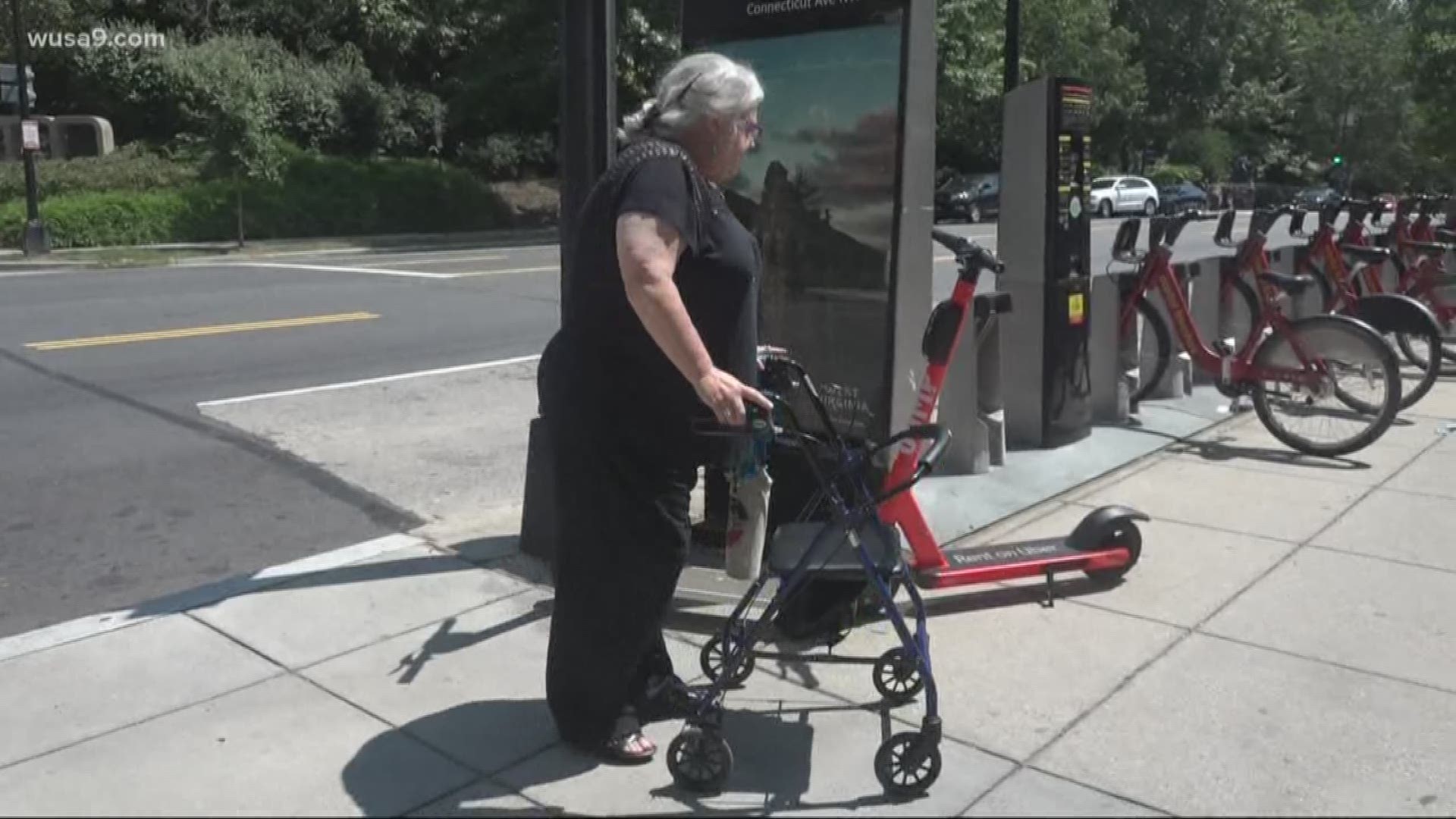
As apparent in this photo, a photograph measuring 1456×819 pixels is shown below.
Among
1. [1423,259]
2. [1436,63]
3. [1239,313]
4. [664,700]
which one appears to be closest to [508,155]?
[1436,63]

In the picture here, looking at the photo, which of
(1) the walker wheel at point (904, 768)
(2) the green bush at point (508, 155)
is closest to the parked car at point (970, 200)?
(2) the green bush at point (508, 155)

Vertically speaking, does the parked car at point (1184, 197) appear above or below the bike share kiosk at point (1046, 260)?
above

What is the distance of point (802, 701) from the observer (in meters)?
4.10

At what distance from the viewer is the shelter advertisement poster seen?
4758 mm

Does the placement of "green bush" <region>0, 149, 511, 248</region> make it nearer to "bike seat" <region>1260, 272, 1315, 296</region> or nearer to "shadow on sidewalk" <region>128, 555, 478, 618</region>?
"shadow on sidewalk" <region>128, 555, 478, 618</region>

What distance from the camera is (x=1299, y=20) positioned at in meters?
62.6

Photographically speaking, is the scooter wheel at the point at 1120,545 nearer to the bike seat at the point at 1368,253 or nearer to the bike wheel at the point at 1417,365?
the bike wheel at the point at 1417,365

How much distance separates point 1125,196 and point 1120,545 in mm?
40825

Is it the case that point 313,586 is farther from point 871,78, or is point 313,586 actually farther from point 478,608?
point 871,78

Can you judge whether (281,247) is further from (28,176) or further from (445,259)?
(445,259)

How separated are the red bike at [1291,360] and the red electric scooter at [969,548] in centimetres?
265

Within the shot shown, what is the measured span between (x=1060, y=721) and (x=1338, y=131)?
206ft

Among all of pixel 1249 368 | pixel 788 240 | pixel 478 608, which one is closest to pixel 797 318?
pixel 788 240
